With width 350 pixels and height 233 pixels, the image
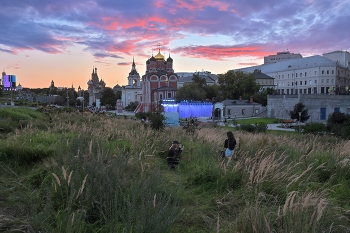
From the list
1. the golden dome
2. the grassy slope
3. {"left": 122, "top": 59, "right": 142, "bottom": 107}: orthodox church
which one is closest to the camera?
the grassy slope

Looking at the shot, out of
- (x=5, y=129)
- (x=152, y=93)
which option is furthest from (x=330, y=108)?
(x=5, y=129)

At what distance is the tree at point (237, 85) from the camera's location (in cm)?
6644

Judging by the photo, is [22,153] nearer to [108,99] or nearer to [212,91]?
[212,91]

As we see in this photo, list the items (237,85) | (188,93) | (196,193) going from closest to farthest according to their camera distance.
→ 1. (196,193)
2. (188,93)
3. (237,85)

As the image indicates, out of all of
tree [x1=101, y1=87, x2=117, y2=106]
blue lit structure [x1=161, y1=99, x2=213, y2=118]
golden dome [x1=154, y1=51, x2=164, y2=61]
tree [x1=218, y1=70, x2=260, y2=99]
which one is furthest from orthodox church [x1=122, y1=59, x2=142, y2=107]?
blue lit structure [x1=161, y1=99, x2=213, y2=118]

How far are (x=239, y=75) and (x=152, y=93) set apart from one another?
22051mm

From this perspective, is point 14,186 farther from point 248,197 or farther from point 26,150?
point 248,197

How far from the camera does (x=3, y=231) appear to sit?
111 inches

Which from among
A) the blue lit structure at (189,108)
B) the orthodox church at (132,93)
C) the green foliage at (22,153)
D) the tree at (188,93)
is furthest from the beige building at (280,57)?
the green foliage at (22,153)

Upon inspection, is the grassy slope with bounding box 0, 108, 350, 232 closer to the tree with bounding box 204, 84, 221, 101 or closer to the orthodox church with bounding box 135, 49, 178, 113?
the orthodox church with bounding box 135, 49, 178, 113

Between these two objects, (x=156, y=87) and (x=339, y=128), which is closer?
(x=339, y=128)

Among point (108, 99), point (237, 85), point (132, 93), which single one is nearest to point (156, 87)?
point (237, 85)

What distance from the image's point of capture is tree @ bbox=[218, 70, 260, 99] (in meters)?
66.4

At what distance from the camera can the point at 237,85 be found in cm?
6775
